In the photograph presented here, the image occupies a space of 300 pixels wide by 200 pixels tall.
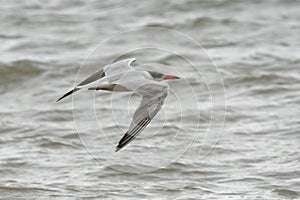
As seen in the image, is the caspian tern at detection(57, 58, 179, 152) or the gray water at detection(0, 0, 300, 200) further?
the gray water at detection(0, 0, 300, 200)

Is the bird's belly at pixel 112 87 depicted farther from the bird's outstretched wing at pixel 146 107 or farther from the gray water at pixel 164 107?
the gray water at pixel 164 107

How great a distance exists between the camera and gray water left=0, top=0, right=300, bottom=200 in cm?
1086

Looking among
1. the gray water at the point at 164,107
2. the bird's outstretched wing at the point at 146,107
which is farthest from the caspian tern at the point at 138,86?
the gray water at the point at 164,107

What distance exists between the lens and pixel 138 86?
855 centimetres

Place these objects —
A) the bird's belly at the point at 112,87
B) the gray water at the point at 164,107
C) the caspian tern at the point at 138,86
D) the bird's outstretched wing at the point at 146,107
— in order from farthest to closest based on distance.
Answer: the gray water at the point at 164,107 → the bird's belly at the point at 112,87 → the caspian tern at the point at 138,86 → the bird's outstretched wing at the point at 146,107

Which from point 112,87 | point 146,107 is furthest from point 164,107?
point 146,107

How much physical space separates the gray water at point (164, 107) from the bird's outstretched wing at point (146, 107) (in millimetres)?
2174

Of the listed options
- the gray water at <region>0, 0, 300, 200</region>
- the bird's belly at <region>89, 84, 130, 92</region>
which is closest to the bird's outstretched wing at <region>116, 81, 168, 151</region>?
the bird's belly at <region>89, 84, 130, 92</region>

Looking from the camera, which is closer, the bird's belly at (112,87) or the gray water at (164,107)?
the bird's belly at (112,87)

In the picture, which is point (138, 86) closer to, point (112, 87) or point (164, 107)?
point (112, 87)

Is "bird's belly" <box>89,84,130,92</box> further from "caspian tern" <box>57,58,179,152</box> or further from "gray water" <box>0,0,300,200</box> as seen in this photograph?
"gray water" <box>0,0,300,200</box>

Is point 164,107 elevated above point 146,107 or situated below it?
below

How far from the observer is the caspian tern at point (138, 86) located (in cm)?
802

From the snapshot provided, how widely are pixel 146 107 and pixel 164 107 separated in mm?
5451
